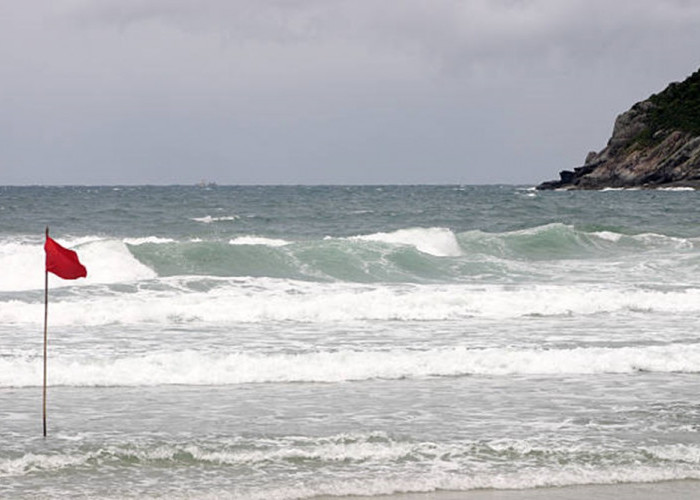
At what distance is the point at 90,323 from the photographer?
645 inches

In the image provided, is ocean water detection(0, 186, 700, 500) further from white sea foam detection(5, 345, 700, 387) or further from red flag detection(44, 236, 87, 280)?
red flag detection(44, 236, 87, 280)

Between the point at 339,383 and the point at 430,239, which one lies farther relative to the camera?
the point at 430,239

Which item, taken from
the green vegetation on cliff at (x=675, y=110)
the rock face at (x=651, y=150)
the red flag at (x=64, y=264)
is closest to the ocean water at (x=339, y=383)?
the red flag at (x=64, y=264)

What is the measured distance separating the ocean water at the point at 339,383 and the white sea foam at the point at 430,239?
842cm

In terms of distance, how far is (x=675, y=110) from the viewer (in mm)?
135375

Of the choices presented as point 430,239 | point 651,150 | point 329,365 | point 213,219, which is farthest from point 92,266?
point 651,150

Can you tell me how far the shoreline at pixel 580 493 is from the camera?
7.52m

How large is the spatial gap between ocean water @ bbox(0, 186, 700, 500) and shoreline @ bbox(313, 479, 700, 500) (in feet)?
0.39

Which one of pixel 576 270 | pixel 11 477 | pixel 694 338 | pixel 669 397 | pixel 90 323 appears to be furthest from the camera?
pixel 576 270

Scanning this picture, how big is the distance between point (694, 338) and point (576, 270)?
41.5 ft

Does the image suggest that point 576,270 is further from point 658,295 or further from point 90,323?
point 90,323

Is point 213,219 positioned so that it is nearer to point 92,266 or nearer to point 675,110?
point 92,266

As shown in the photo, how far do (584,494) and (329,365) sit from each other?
205 inches

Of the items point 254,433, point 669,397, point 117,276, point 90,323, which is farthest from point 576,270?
point 254,433
